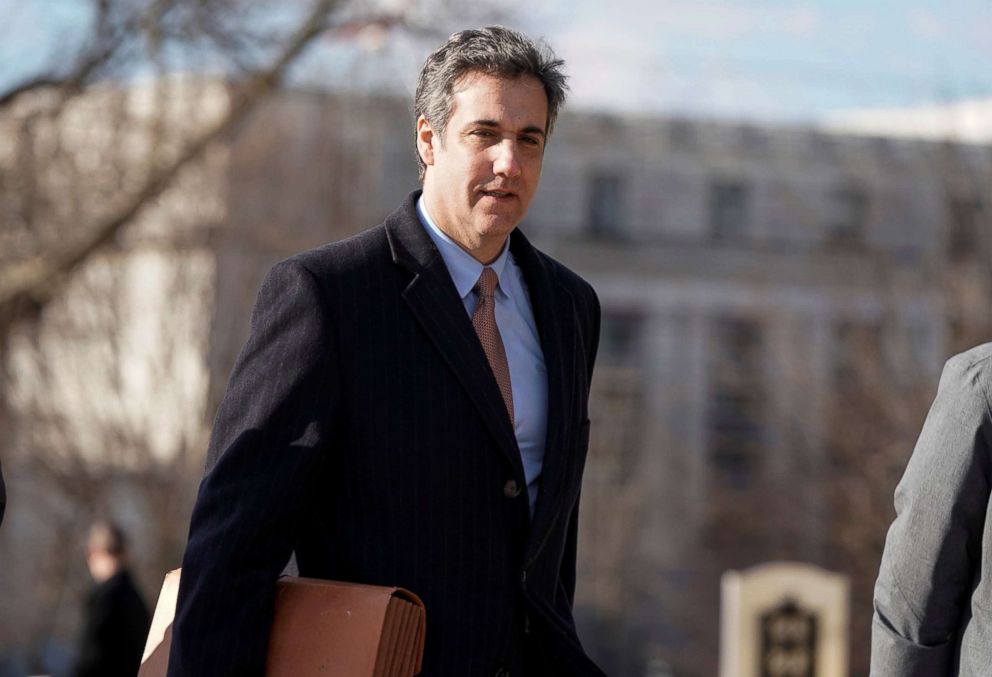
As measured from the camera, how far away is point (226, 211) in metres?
22.6

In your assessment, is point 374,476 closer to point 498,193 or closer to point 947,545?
point 498,193

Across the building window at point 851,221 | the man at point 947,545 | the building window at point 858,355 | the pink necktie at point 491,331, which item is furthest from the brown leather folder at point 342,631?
the building window at point 851,221

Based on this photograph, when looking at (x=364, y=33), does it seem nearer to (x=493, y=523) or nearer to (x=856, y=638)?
(x=856, y=638)

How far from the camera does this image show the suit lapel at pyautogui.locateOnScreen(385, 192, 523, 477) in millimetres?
3227

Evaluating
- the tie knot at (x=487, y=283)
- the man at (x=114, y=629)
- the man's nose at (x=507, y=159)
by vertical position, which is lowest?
the man at (x=114, y=629)

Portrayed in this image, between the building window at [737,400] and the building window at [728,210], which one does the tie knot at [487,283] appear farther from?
the building window at [728,210]

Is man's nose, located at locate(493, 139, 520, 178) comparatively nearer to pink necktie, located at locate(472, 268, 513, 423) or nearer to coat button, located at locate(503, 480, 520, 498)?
pink necktie, located at locate(472, 268, 513, 423)

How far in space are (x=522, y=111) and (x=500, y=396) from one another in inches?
19.8

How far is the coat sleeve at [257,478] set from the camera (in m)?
3.02

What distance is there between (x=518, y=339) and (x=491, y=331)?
78 mm

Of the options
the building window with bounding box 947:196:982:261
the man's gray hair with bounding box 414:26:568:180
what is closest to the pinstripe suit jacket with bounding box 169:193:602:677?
the man's gray hair with bounding box 414:26:568:180

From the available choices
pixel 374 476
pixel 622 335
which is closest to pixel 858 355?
pixel 374 476

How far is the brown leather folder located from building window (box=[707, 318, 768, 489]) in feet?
112

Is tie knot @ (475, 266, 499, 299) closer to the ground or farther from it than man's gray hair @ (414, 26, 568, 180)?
closer to the ground
